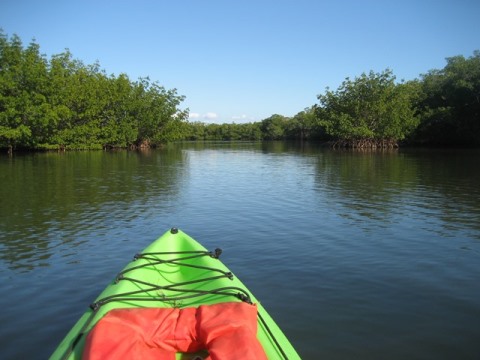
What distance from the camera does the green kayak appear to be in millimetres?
3635

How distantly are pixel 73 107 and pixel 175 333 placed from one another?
167 ft

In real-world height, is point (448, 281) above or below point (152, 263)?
below

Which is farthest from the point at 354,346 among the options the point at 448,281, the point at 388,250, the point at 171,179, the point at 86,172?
the point at 86,172

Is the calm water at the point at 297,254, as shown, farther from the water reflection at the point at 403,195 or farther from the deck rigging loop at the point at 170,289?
the deck rigging loop at the point at 170,289

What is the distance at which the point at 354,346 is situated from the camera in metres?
5.09

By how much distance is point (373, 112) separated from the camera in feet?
182

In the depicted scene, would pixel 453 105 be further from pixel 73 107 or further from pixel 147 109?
pixel 73 107

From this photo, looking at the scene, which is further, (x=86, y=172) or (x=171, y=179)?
(x=86, y=172)

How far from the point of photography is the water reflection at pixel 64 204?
955cm

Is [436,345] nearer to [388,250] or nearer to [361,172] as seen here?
[388,250]

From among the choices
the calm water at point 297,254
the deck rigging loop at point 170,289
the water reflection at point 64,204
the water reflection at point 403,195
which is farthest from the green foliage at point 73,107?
the deck rigging loop at point 170,289

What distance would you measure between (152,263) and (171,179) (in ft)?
55.2

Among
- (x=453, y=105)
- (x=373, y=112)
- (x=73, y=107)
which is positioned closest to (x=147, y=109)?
(x=73, y=107)

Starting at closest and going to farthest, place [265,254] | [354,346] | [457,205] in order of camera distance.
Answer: [354,346] < [265,254] < [457,205]
